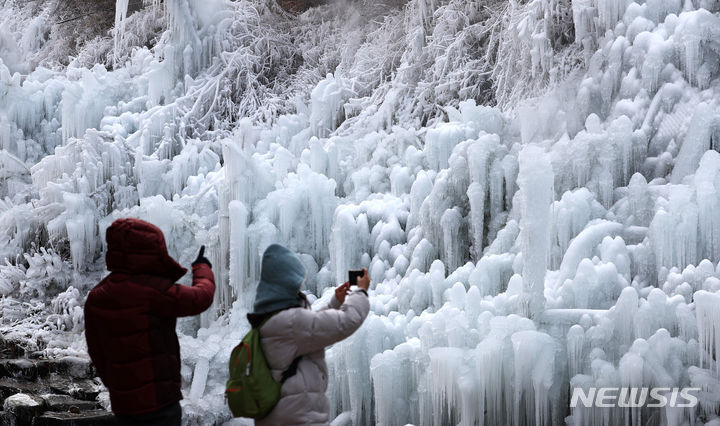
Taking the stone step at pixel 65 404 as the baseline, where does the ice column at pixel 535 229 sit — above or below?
above

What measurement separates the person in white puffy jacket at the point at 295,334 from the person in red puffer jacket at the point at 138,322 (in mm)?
408

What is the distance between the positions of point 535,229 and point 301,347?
141 inches

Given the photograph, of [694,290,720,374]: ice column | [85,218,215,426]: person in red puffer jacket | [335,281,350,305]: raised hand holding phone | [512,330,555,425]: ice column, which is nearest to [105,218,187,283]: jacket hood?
[85,218,215,426]: person in red puffer jacket

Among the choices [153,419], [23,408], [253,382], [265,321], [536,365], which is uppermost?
[265,321]

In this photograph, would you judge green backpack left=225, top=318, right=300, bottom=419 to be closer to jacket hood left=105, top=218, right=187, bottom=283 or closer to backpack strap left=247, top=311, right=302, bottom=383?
backpack strap left=247, top=311, right=302, bottom=383

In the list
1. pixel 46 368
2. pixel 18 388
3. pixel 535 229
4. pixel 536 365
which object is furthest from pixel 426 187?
pixel 18 388

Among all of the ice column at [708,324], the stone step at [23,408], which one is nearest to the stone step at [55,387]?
the stone step at [23,408]

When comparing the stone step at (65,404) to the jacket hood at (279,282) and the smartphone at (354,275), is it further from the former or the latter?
the smartphone at (354,275)

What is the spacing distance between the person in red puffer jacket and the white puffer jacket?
0.48m

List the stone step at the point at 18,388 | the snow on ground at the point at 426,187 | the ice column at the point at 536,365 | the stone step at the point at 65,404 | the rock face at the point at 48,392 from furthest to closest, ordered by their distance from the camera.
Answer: the stone step at the point at 18,388
the stone step at the point at 65,404
the rock face at the point at 48,392
the snow on ground at the point at 426,187
the ice column at the point at 536,365

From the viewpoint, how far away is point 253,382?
372 cm

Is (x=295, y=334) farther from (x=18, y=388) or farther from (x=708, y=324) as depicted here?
(x=18, y=388)

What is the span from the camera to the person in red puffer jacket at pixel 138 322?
3.91 m

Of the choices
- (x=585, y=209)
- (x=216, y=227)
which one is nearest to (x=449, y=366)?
(x=585, y=209)
